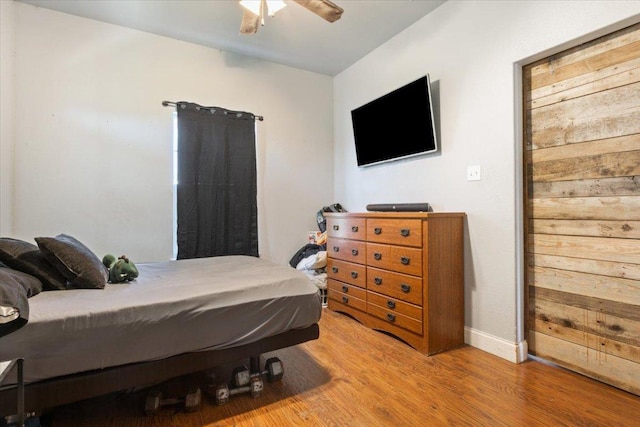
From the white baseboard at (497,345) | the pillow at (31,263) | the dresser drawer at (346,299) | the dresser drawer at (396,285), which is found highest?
the pillow at (31,263)

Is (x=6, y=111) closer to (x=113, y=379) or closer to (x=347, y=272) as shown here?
(x=113, y=379)

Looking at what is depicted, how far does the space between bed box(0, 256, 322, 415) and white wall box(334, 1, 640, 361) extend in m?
1.33

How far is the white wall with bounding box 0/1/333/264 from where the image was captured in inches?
101

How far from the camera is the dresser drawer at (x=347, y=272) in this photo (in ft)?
8.89

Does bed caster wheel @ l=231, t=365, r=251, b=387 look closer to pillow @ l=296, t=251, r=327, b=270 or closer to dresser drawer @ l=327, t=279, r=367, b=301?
dresser drawer @ l=327, t=279, r=367, b=301

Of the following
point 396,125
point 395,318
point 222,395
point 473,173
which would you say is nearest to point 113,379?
point 222,395

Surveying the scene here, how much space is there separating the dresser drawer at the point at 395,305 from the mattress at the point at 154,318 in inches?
32.8

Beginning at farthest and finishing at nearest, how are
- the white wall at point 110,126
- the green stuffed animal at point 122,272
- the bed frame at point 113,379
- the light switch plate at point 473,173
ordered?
1. the white wall at point 110,126
2. the light switch plate at point 473,173
3. the green stuffed animal at point 122,272
4. the bed frame at point 113,379

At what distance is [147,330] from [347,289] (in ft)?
6.10

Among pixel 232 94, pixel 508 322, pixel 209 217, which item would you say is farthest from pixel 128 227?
pixel 508 322

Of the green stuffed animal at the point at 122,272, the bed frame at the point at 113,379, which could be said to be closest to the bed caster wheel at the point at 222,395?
the bed frame at the point at 113,379

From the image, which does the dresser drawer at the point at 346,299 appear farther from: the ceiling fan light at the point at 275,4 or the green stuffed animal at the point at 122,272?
the ceiling fan light at the point at 275,4

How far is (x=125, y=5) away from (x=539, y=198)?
3528mm

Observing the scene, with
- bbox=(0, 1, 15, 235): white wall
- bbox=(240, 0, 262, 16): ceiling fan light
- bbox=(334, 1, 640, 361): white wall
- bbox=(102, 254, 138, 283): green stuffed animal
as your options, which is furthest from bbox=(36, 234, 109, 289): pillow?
bbox=(334, 1, 640, 361): white wall
